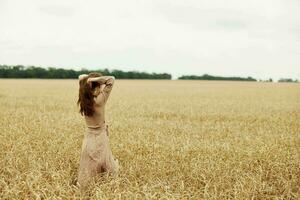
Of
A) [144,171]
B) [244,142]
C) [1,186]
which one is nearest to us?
[1,186]

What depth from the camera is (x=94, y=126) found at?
605 centimetres

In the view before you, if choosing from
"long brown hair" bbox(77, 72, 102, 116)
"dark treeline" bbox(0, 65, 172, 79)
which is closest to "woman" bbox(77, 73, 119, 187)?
"long brown hair" bbox(77, 72, 102, 116)

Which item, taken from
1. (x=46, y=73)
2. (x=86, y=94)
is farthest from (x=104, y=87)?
(x=46, y=73)

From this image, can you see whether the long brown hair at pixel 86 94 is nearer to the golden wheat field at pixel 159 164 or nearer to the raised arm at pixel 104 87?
the raised arm at pixel 104 87

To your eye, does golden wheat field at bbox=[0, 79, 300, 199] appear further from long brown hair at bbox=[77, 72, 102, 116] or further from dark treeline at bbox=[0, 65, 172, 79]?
dark treeline at bbox=[0, 65, 172, 79]

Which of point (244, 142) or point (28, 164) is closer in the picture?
point (28, 164)

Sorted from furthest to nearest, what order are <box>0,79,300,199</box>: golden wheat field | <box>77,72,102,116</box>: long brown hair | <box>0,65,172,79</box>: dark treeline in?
<box>0,65,172,79</box>: dark treeline → <box>77,72,102,116</box>: long brown hair → <box>0,79,300,199</box>: golden wheat field

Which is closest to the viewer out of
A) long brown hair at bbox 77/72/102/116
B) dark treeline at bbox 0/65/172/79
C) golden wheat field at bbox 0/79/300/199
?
golden wheat field at bbox 0/79/300/199

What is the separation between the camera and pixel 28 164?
698 cm

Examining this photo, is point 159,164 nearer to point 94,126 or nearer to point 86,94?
point 94,126

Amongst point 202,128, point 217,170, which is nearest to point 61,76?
point 202,128

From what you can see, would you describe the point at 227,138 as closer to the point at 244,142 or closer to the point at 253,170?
the point at 244,142

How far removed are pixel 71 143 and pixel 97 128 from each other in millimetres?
2622

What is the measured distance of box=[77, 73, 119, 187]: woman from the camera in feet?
19.3
